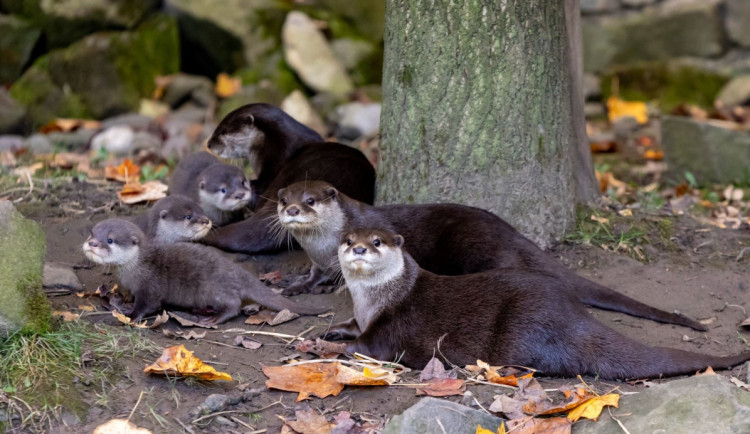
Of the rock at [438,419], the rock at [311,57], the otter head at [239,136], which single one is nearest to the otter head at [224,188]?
the otter head at [239,136]

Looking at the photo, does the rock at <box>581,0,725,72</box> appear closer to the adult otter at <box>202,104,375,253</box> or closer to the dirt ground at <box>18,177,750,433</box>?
the dirt ground at <box>18,177,750,433</box>

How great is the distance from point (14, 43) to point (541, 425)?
233 inches

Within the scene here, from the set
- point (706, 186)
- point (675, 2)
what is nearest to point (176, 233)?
point (706, 186)

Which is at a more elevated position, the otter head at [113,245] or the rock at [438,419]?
the otter head at [113,245]

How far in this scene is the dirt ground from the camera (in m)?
2.53

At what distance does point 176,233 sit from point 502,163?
1.33 metres

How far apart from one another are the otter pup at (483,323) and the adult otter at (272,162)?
2.87 feet

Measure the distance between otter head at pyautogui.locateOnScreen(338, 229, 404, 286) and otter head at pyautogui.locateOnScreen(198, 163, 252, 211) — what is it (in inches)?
44.8

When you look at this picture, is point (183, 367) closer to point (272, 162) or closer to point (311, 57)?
point (272, 162)

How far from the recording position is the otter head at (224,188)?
4.13m

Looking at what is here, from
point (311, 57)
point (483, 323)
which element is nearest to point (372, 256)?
point (483, 323)

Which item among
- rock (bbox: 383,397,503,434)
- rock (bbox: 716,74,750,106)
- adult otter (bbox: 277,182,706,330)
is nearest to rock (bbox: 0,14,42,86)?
adult otter (bbox: 277,182,706,330)

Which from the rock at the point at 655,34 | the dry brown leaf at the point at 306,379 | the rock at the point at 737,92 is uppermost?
the rock at the point at 655,34

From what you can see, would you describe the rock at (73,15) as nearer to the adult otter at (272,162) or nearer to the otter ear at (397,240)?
the adult otter at (272,162)
